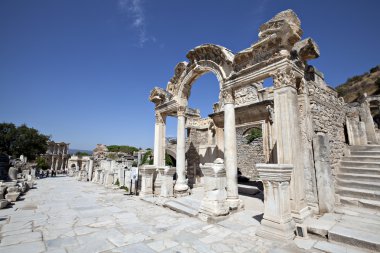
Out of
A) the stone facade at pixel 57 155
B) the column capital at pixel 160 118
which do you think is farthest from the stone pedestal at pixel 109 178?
the stone facade at pixel 57 155

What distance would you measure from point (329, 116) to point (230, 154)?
176 inches

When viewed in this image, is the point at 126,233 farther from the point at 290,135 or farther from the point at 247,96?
the point at 247,96

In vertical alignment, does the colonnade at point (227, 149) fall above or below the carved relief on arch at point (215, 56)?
below

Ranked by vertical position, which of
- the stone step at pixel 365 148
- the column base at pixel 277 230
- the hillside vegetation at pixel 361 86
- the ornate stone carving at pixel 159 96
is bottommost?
the column base at pixel 277 230

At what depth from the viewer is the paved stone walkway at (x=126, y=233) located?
3.81 metres

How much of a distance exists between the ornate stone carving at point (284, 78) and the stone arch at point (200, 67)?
1.98 metres

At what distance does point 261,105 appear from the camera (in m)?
10.5

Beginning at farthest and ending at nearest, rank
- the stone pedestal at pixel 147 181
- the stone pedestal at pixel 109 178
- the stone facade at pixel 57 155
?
the stone facade at pixel 57 155, the stone pedestal at pixel 109 178, the stone pedestal at pixel 147 181

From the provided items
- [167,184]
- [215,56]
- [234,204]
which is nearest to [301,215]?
[234,204]

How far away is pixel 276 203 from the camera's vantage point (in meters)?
4.31

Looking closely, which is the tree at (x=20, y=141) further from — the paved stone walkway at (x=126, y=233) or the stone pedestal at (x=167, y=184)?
the stone pedestal at (x=167, y=184)

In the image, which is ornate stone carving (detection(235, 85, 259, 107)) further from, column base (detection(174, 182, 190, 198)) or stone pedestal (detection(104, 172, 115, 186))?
stone pedestal (detection(104, 172, 115, 186))

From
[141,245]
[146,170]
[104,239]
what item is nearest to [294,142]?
[141,245]

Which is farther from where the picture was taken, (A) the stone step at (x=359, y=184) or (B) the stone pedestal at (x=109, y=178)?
(B) the stone pedestal at (x=109, y=178)
